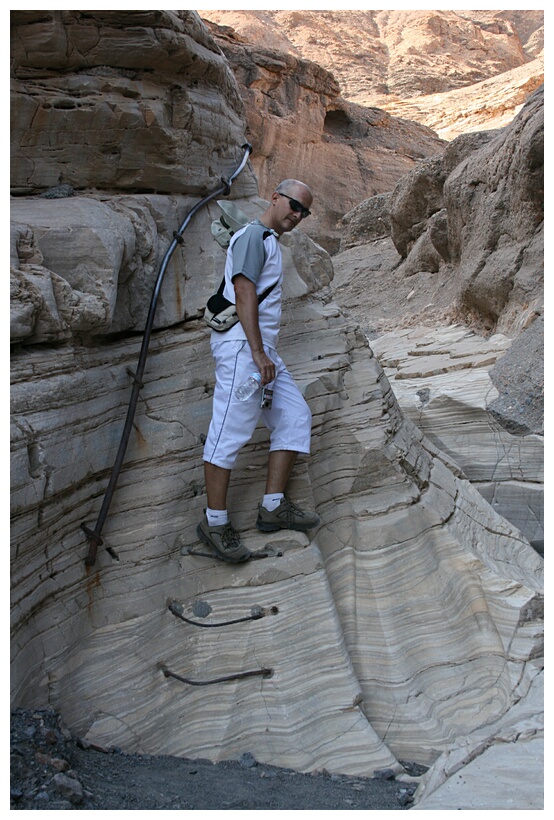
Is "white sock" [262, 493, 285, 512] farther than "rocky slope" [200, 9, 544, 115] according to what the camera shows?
No

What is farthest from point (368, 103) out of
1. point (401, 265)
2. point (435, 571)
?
point (435, 571)

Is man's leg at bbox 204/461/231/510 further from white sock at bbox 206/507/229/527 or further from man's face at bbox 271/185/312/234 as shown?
man's face at bbox 271/185/312/234

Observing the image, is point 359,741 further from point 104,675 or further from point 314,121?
point 314,121

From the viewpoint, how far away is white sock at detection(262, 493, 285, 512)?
3.95 metres

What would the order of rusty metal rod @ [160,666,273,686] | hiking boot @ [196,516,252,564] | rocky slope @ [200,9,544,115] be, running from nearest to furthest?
rusty metal rod @ [160,666,273,686] → hiking boot @ [196,516,252,564] → rocky slope @ [200,9,544,115]

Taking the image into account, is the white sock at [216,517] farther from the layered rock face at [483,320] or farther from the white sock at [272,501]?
the layered rock face at [483,320]

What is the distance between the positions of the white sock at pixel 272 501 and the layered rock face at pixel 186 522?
18 cm

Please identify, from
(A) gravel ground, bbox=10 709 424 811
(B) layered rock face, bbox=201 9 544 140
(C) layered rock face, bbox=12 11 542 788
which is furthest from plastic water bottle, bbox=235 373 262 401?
(B) layered rock face, bbox=201 9 544 140

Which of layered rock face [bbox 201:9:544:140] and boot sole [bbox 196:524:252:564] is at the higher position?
layered rock face [bbox 201:9:544:140]

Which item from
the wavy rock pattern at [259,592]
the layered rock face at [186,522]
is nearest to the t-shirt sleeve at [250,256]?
the layered rock face at [186,522]

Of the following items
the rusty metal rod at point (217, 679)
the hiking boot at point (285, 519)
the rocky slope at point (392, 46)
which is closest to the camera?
the rusty metal rod at point (217, 679)

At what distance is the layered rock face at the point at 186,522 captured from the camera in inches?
137

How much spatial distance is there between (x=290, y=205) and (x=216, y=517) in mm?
1634
